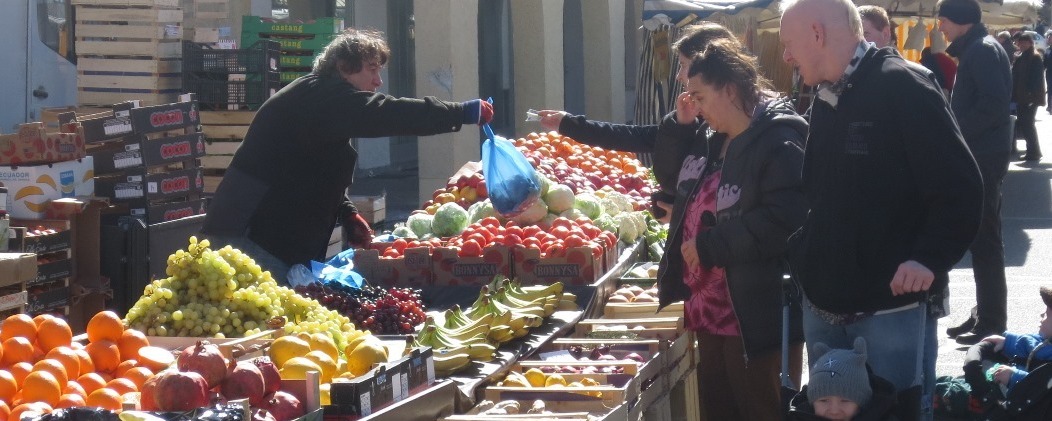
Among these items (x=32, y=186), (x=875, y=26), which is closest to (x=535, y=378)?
(x=875, y=26)

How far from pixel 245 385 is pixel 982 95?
5.92m

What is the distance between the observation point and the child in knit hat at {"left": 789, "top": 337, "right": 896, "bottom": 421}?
346 centimetres

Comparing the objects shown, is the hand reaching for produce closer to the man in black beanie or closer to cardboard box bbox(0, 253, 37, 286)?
cardboard box bbox(0, 253, 37, 286)

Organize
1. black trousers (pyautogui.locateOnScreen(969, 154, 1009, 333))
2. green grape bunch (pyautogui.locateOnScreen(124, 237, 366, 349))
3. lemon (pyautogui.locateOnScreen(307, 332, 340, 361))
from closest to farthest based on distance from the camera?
lemon (pyautogui.locateOnScreen(307, 332, 340, 361)) → green grape bunch (pyautogui.locateOnScreen(124, 237, 366, 349)) → black trousers (pyautogui.locateOnScreen(969, 154, 1009, 333))

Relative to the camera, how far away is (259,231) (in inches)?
213

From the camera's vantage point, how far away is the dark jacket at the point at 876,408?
3452 millimetres

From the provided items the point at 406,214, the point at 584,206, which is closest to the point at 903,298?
the point at 584,206

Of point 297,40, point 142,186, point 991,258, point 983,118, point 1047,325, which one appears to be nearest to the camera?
point 1047,325

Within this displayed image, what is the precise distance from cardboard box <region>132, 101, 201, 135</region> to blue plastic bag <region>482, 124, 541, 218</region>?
3216 millimetres

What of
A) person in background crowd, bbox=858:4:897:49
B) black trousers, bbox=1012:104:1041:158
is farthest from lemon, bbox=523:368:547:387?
black trousers, bbox=1012:104:1041:158

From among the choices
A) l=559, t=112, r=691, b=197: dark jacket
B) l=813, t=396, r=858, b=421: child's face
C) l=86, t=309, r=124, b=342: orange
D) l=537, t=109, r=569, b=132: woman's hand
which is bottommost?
l=813, t=396, r=858, b=421: child's face

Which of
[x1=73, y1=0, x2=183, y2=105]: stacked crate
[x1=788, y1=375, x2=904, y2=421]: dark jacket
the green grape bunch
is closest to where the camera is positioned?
[x1=788, y1=375, x2=904, y2=421]: dark jacket

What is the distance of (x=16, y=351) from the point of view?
3.59 m

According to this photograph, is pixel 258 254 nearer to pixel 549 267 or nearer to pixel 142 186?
pixel 549 267
